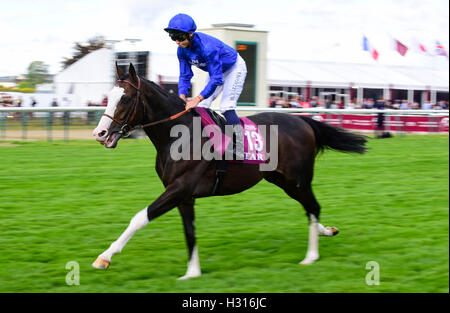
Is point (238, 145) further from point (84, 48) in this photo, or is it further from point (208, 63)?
point (84, 48)

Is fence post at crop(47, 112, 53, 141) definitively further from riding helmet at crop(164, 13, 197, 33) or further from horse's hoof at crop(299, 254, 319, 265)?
horse's hoof at crop(299, 254, 319, 265)

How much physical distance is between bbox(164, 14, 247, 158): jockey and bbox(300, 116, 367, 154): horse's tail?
968 millimetres

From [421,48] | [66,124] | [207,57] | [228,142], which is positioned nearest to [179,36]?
[207,57]

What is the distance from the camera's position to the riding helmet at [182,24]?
504 centimetres

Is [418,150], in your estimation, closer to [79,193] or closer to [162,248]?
[79,193]

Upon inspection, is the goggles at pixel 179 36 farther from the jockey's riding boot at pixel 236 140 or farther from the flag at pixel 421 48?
the flag at pixel 421 48

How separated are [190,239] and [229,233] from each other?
1.45 metres

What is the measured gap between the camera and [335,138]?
639 centimetres

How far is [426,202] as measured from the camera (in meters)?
8.09

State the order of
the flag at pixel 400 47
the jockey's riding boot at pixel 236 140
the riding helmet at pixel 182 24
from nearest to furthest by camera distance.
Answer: the riding helmet at pixel 182 24 < the jockey's riding boot at pixel 236 140 < the flag at pixel 400 47

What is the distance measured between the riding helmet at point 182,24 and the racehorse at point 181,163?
0.50m

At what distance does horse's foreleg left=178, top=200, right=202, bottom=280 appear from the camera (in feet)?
16.1

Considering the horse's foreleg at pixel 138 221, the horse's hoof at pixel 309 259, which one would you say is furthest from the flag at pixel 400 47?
the horse's foreleg at pixel 138 221
